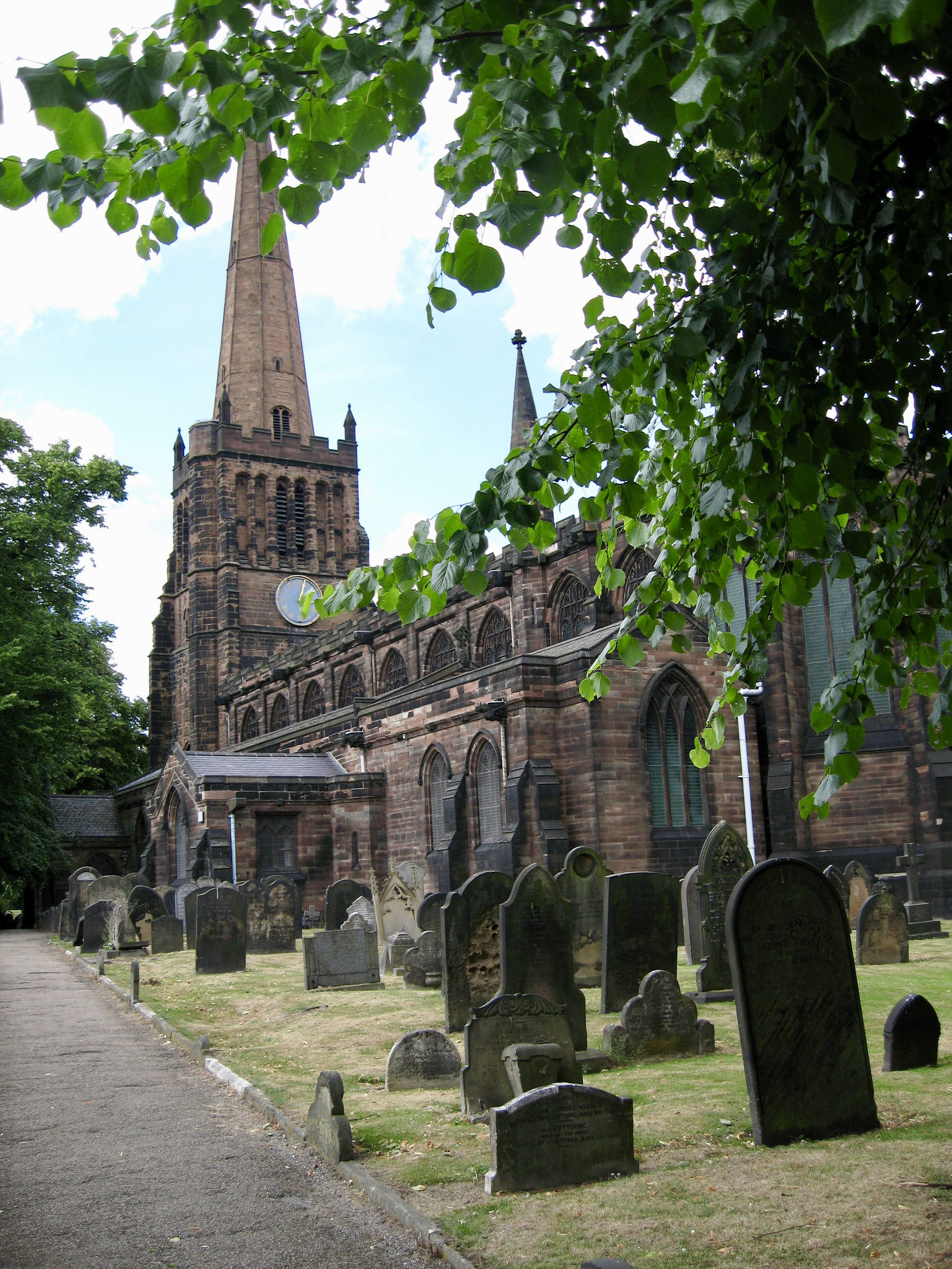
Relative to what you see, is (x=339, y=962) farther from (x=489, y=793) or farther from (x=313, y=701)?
(x=313, y=701)

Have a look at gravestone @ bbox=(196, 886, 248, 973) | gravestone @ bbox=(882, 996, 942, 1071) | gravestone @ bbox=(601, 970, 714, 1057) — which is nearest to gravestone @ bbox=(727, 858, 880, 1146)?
gravestone @ bbox=(882, 996, 942, 1071)

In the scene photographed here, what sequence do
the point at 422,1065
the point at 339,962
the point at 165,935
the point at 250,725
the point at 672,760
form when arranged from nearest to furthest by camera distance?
the point at 422,1065, the point at 339,962, the point at 165,935, the point at 672,760, the point at 250,725

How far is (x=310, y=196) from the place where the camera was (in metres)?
3.15

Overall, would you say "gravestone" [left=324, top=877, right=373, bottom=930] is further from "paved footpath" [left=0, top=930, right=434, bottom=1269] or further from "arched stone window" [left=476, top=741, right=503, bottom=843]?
"paved footpath" [left=0, top=930, right=434, bottom=1269]

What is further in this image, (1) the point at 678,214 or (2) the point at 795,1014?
(2) the point at 795,1014

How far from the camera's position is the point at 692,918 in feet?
49.2

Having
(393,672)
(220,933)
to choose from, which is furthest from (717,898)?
(393,672)

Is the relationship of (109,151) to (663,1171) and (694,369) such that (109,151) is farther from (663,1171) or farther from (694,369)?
(663,1171)

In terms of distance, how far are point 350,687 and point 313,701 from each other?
3.01 metres

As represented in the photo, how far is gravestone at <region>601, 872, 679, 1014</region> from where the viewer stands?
10945 millimetres

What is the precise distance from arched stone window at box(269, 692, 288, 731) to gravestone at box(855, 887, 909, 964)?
3260 centimetres

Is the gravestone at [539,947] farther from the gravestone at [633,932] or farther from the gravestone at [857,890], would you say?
the gravestone at [857,890]

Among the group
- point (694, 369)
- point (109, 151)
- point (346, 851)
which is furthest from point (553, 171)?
point (346, 851)

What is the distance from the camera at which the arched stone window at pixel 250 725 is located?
1848 inches
